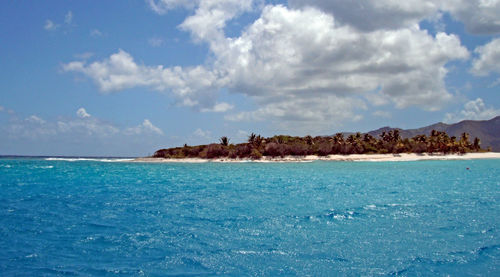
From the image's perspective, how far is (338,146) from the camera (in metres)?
165

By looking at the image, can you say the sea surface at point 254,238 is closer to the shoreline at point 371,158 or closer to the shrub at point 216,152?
the shoreline at point 371,158

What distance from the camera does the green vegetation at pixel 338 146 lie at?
16038 cm

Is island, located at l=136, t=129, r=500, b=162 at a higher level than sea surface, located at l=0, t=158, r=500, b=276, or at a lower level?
higher

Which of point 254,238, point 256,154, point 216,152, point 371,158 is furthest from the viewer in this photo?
point 216,152

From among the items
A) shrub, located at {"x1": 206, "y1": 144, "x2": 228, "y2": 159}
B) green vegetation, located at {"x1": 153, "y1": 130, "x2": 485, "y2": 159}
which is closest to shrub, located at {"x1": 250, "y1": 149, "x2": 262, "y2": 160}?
green vegetation, located at {"x1": 153, "y1": 130, "x2": 485, "y2": 159}

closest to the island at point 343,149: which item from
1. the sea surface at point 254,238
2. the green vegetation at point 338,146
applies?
the green vegetation at point 338,146

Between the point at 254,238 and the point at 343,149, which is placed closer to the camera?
the point at 254,238

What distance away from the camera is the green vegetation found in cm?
16038

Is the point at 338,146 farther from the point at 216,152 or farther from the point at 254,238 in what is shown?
the point at 254,238

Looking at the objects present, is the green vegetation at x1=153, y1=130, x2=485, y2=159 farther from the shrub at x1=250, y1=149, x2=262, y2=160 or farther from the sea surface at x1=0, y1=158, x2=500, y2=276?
the sea surface at x1=0, y1=158, x2=500, y2=276

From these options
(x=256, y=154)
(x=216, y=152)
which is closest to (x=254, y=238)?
(x=256, y=154)

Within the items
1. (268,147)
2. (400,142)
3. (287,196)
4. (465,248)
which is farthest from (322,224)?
(400,142)

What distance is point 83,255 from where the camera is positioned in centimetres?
1456

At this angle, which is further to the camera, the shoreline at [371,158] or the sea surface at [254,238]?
the shoreline at [371,158]
